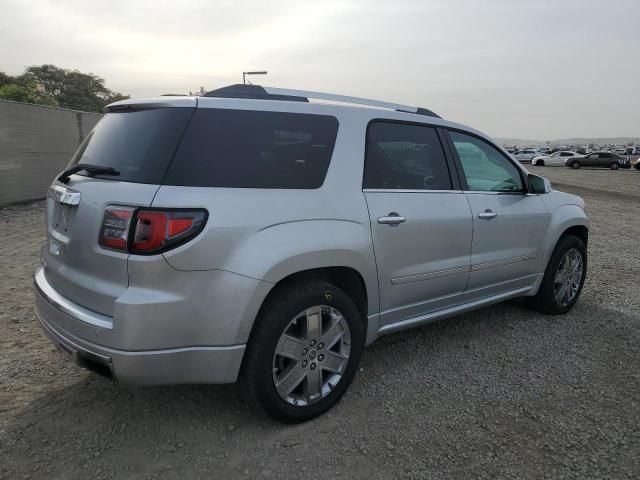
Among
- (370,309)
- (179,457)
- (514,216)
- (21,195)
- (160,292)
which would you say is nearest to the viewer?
(160,292)

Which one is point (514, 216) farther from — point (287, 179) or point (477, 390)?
point (287, 179)

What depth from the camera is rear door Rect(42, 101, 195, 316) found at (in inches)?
91.9

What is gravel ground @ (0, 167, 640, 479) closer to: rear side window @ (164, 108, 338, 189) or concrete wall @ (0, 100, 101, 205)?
rear side window @ (164, 108, 338, 189)

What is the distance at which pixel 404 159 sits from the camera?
3352mm

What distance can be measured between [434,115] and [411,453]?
2.36 m

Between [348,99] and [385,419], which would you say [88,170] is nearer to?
[348,99]

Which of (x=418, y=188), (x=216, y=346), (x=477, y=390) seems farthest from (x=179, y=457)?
(x=418, y=188)

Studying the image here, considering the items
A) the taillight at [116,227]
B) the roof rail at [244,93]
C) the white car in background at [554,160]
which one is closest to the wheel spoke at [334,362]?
the taillight at [116,227]

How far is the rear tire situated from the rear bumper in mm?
3177

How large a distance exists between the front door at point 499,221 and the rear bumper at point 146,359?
2049mm

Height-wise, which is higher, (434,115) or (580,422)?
(434,115)

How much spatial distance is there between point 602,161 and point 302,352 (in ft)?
157

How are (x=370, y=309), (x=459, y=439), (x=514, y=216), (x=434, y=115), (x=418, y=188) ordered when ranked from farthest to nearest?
(x=514, y=216) < (x=434, y=115) < (x=418, y=188) < (x=370, y=309) < (x=459, y=439)

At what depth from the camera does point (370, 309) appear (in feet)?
10.1
